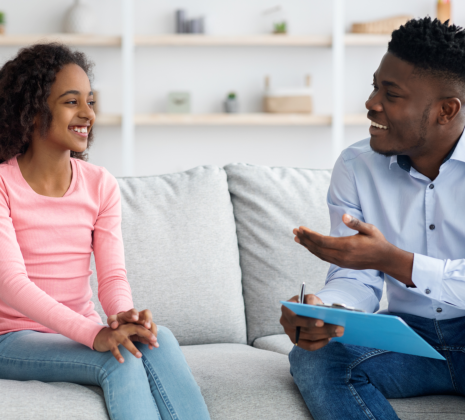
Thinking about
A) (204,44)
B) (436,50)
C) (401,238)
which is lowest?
(401,238)

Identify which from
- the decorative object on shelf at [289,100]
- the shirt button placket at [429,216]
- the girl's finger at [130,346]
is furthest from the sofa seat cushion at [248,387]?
the decorative object on shelf at [289,100]

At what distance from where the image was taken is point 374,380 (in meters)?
1.19

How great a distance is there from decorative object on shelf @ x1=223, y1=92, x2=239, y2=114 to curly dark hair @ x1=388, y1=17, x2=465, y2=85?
8.58 feet

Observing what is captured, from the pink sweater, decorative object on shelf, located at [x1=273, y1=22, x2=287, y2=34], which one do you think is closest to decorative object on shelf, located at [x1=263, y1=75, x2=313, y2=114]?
decorative object on shelf, located at [x1=273, y1=22, x2=287, y2=34]

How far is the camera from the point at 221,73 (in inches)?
159

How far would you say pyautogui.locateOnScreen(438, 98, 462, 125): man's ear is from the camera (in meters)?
1.29

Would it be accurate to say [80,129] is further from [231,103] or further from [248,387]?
[231,103]

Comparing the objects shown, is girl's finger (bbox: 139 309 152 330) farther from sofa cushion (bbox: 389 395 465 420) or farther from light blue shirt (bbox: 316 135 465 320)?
sofa cushion (bbox: 389 395 465 420)

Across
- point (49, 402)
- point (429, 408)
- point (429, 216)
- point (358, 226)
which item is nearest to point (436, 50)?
point (429, 216)

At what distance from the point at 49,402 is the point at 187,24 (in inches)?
129

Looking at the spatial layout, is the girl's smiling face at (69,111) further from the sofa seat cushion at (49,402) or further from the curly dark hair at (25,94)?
the sofa seat cushion at (49,402)

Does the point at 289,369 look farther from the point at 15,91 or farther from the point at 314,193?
the point at 15,91

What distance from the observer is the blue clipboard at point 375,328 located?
2.96ft

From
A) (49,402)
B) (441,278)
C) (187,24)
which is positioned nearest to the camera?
(49,402)
